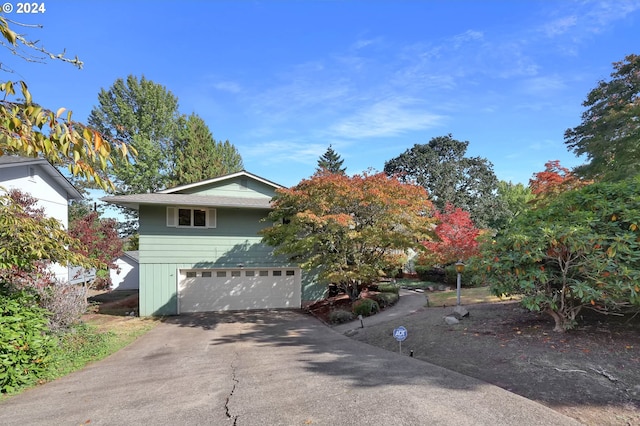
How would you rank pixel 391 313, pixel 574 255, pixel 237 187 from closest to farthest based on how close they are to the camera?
pixel 574 255 < pixel 391 313 < pixel 237 187

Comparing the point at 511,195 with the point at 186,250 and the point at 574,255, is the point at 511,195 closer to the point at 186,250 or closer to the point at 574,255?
the point at 574,255

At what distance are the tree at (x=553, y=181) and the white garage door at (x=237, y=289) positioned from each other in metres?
12.8

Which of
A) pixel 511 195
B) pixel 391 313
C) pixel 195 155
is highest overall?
pixel 195 155

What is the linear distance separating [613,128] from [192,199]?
58.3 feet

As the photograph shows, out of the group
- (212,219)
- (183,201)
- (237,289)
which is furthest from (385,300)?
(183,201)

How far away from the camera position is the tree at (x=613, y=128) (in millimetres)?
11531

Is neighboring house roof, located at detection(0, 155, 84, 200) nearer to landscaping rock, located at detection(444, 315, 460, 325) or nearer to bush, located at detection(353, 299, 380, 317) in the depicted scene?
bush, located at detection(353, 299, 380, 317)

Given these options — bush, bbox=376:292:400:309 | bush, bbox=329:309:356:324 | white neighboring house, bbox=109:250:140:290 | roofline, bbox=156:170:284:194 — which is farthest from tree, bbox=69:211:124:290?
bush, bbox=376:292:400:309

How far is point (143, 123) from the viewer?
34188 mm

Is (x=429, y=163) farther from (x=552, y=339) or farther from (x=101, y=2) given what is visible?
(x=101, y=2)

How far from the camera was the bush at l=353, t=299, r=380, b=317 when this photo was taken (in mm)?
13594

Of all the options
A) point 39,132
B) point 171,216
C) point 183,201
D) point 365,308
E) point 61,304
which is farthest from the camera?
point 171,216

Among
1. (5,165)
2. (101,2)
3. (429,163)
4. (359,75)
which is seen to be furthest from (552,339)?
(429,163)

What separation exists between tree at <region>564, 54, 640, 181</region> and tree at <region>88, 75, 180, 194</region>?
3306 cm
